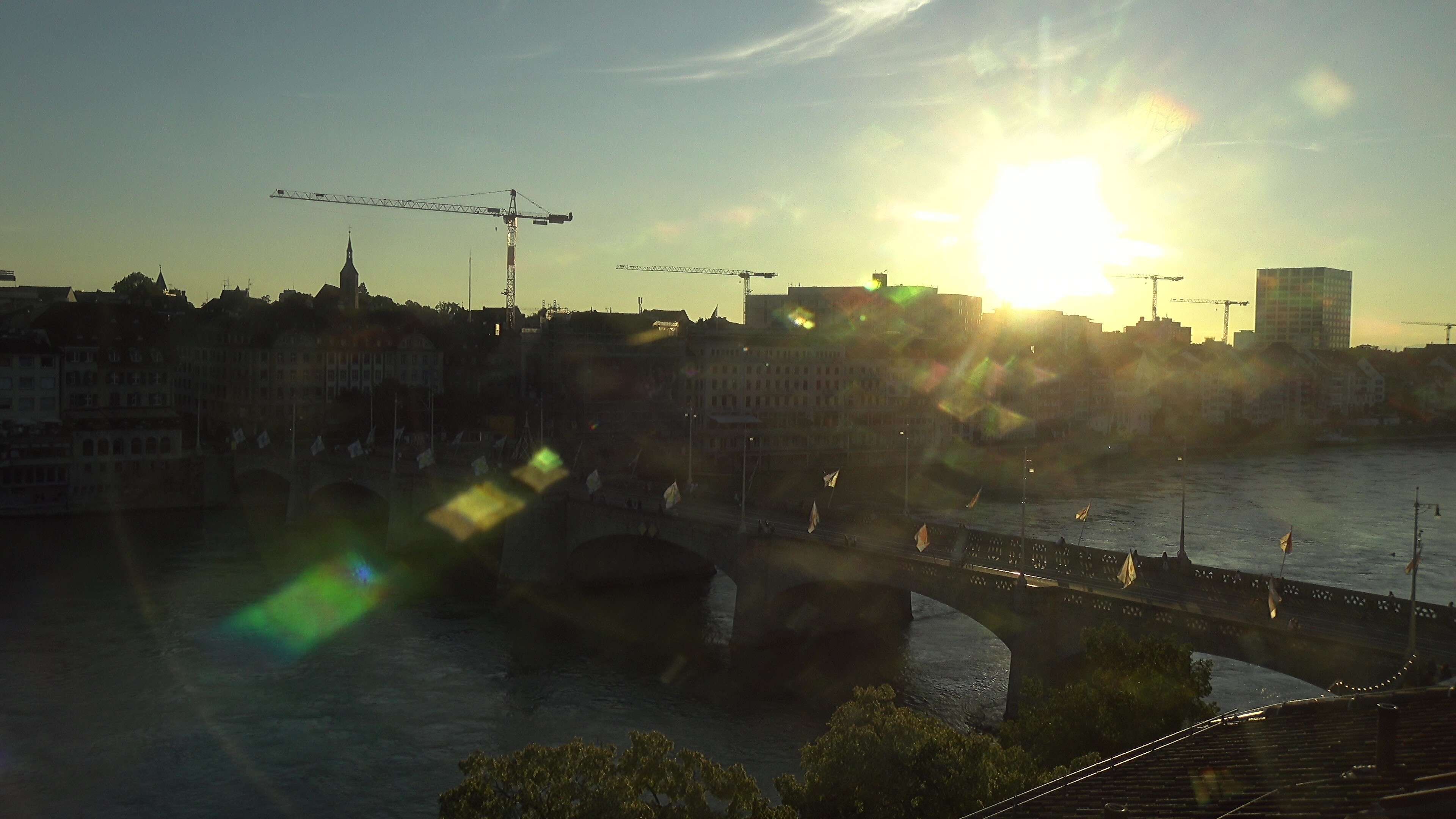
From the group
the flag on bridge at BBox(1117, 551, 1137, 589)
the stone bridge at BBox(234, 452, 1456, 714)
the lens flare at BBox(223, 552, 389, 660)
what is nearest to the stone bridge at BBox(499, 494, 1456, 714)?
the stone bridge at BBox(234, 452, 1456, 714)

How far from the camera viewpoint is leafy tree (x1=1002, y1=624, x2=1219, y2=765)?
2119 centimetres

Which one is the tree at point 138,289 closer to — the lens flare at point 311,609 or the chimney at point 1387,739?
the lens flare at point 311,609

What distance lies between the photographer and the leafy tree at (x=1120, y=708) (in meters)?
21.2

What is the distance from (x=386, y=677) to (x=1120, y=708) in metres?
25.3

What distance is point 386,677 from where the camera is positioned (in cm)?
3859

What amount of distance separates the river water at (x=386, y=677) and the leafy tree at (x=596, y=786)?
12.1 metres

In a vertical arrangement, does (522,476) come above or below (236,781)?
above

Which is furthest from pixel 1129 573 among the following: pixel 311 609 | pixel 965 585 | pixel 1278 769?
pixel 311 609

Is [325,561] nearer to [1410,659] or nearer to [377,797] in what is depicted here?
[377,797]

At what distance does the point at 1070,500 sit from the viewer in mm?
86750

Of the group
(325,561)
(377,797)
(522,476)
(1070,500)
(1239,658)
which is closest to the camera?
(1239,658)

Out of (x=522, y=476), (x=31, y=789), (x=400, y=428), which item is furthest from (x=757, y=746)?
(x=400, y=428)

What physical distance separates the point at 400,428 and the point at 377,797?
66486 millimetres

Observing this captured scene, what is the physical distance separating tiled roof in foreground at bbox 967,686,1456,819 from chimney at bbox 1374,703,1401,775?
0.04m
